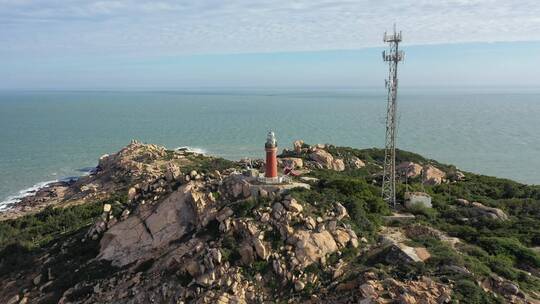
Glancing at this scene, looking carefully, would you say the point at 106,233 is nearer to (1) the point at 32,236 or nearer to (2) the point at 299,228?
(2) the point at 299,228

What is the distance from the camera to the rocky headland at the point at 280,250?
16.0m

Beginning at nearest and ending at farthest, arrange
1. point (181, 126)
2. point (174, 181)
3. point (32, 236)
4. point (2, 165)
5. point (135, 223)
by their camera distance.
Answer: point (135, 223) < point (174, 181) < point (32, 236) < point (2, 165) < point (181, 126)

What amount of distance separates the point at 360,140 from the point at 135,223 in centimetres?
6835

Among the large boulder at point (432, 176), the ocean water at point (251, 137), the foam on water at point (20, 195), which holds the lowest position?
the foam on water at point (20, 195)

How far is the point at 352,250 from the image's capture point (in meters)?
18.1

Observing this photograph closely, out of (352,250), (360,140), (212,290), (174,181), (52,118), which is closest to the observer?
(212,290)

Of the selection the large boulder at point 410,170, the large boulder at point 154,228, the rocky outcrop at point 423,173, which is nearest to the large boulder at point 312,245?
the large boulder at point 154,228

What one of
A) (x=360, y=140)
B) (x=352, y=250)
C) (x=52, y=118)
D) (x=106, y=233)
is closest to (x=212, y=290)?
(x=352, y=250)

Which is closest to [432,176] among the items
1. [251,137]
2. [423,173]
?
[423,173]

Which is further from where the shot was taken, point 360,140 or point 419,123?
point 419,123

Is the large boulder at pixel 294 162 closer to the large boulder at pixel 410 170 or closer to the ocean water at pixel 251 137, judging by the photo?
Answer: the large boulder at pixel 410 170

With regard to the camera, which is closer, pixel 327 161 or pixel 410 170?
pixel 410 170

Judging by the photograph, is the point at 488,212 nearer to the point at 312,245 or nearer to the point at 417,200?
the point at 417,200

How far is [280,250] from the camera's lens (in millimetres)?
17875
